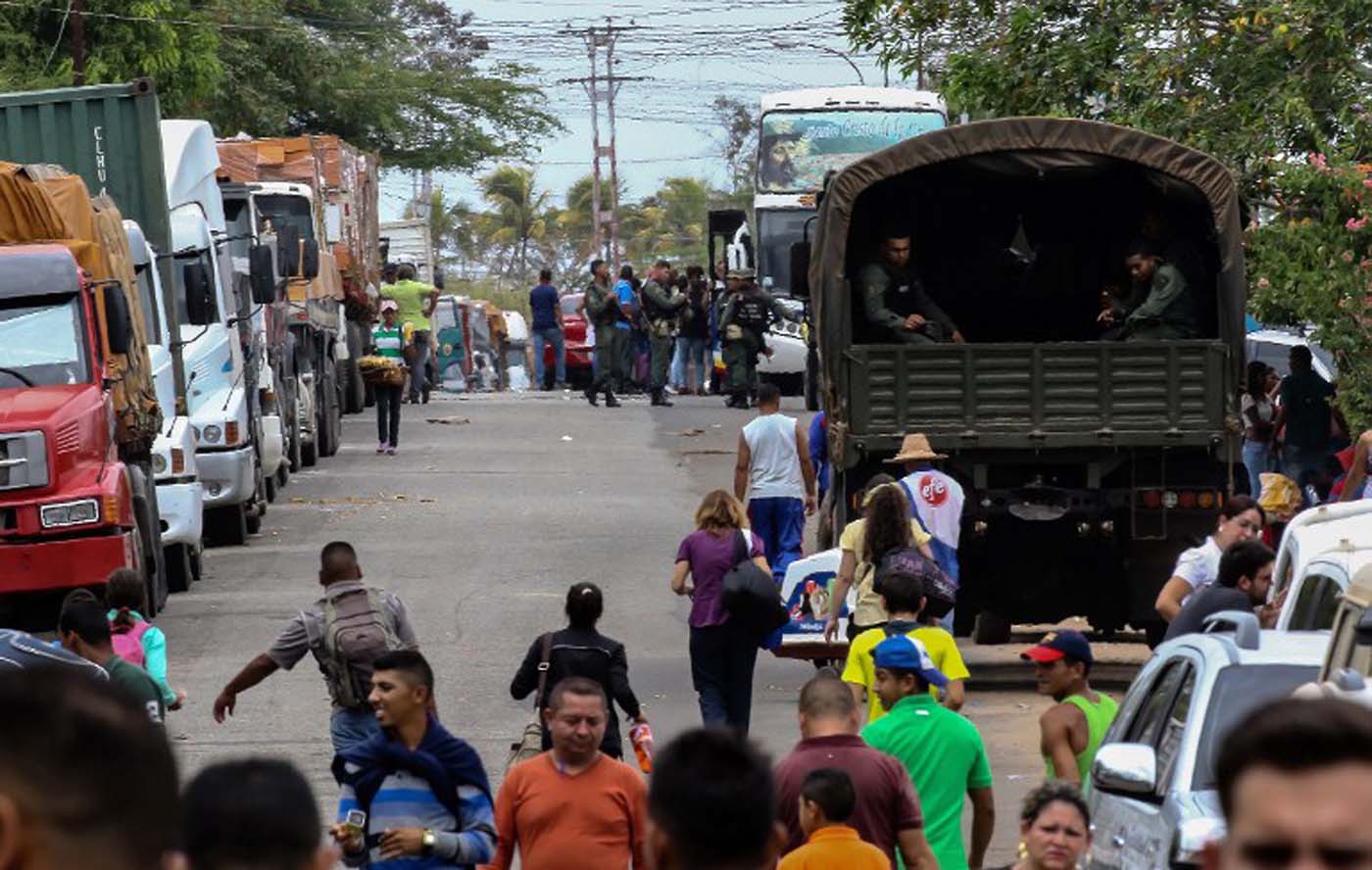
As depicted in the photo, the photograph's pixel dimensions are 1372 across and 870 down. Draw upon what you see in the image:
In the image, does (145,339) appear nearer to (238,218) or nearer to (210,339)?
(210,339)

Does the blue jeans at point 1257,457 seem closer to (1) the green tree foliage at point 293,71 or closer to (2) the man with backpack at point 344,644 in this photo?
(2) the man with backpack at point 344,644

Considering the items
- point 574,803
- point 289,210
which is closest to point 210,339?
point 289,210

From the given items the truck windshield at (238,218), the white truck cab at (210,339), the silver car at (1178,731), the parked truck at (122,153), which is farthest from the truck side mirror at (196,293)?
the silver car at (1178,731)

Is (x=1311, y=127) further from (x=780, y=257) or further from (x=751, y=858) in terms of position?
(x=780, y=257)

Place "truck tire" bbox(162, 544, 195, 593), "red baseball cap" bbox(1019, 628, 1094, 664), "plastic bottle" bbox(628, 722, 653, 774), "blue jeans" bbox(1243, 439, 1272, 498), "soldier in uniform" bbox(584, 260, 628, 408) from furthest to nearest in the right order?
"soldier in uniform" bbox(584, 260, 628, 408) < "blue jeans" bbox(1243, 439, 1272, 498) < "truck tire" bbox(162, 544, 195, 593) < "plastic bottle" bbox(628, 722, 653, 774) < "red baseball cap" bbox(1019, 628, 1094, 664)

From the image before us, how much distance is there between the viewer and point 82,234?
18656 mm

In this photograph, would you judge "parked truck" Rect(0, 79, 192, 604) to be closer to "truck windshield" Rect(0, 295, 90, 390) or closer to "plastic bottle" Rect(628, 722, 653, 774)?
"truck windshield" Rect(0, 295, 90, 390)

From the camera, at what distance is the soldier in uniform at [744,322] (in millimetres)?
34969

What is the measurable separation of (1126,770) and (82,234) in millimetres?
12444

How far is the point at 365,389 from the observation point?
41.6 meters

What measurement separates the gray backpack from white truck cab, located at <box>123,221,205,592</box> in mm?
9689

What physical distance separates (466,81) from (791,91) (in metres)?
21.0

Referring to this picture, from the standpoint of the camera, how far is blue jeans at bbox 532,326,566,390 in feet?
146

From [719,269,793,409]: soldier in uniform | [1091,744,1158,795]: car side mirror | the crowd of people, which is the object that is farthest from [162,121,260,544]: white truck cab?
[1091,744,1158,795]: car side mirror
